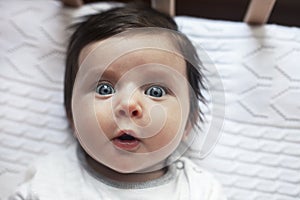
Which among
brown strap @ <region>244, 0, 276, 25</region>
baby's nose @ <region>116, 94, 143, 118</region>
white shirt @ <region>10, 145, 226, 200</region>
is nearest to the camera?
baby's nose @ <region>116, 94, 143, 118</region>

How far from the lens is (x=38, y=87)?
38.1 inches

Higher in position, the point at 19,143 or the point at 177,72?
the point at 177,72

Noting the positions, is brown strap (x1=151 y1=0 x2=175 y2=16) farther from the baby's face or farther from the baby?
the baby's face

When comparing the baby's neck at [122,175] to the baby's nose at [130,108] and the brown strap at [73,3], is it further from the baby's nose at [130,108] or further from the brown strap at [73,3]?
the brown strap at [73,3]

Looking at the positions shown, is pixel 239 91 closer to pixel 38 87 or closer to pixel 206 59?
pixel 206 59

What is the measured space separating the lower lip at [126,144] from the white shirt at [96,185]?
0.09 m

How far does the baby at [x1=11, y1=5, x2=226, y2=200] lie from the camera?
0.75 m

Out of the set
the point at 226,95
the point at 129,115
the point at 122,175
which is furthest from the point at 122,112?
the point at 226,95

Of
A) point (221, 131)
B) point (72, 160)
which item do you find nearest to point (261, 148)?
point (221, 131)

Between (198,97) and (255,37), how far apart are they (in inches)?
8.0

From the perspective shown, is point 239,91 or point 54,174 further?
point 239,91

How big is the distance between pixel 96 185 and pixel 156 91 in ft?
0.57

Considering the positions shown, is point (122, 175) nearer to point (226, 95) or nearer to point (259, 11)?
point (226, 95)

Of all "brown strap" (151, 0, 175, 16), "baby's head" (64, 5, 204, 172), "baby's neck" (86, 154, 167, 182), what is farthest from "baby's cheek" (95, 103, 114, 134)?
"brown strap" (151, 0, 175, 16)
